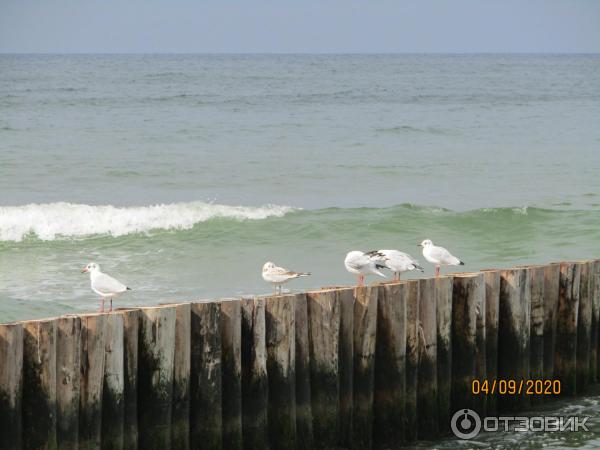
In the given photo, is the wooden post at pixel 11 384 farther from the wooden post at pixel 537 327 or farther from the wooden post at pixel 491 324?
the wooden post at pixel 537 327

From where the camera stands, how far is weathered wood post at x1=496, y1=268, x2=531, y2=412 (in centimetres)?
914

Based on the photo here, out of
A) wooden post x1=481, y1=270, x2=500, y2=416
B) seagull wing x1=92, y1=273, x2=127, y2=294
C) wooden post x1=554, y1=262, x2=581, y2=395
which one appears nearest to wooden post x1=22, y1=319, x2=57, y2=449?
seagull wing x1=92, y1=273, x2=127, y2=294

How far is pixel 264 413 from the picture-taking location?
7.80m

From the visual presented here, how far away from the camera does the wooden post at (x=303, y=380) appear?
7910 millimetres

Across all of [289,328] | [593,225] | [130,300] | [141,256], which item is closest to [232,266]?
[141,256]

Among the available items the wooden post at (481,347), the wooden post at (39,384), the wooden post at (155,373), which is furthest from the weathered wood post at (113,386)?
the wooden post at (481,347)

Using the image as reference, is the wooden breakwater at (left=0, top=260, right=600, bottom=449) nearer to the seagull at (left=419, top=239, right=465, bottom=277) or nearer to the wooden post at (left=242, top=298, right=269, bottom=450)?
the wooden post at (left=242, top=298, right=269, bottom=450)

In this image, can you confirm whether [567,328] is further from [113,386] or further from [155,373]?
[113,386]

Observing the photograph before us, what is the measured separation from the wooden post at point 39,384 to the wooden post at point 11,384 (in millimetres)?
51

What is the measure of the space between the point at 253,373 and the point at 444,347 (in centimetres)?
181

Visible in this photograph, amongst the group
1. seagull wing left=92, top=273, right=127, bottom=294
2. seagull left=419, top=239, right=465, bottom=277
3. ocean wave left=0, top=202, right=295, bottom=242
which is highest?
ocean wave left=0, top=202, right=295, bottom=242

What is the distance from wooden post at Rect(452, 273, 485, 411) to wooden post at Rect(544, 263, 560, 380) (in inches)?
32.3

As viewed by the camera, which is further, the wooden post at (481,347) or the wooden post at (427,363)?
the wooden post at (481,347)

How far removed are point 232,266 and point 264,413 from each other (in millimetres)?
9812
